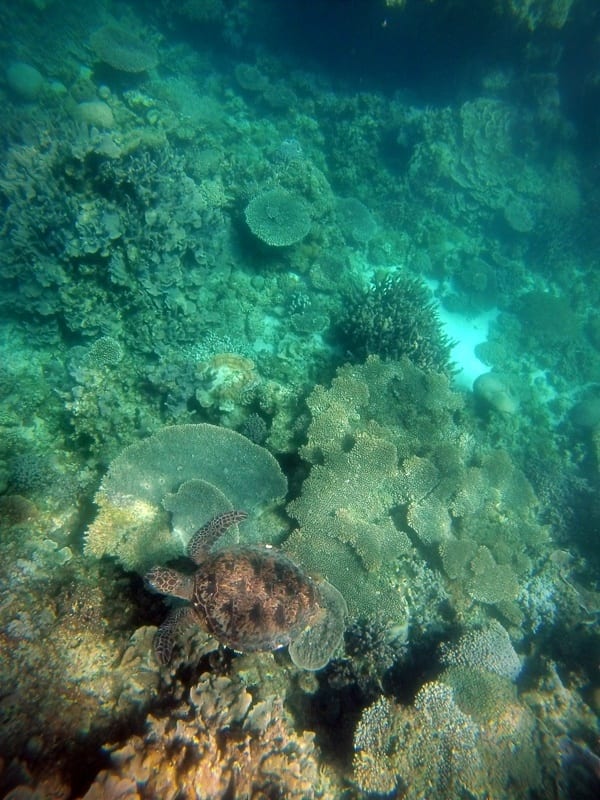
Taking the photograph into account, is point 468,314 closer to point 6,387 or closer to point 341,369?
point 341,369

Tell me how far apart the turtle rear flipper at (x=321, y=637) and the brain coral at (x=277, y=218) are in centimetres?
731

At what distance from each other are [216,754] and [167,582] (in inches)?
56.3

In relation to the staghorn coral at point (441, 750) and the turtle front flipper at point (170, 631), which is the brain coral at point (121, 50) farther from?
the staghorn coral at point (441, 750)

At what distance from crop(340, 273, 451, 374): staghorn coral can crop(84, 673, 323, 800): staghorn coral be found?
6.07 m

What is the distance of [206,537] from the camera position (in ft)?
14.3

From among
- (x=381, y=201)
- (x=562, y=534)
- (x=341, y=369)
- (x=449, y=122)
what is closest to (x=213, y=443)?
(x=341, y=369)

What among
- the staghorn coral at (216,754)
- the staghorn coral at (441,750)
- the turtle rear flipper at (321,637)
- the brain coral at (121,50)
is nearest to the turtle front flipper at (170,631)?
the staghorn coral at (216,754)

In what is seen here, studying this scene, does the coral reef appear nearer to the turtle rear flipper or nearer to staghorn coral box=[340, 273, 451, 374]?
the turtle rear flipper

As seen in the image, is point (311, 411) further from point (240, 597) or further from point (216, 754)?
point (216, 754)

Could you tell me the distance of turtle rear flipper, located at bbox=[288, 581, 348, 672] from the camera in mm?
4547

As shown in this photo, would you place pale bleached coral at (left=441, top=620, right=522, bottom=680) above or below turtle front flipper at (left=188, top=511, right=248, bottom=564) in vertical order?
below

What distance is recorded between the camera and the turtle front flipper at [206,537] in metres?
4.31

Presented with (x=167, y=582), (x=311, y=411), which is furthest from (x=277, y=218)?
(x=167, y=582)

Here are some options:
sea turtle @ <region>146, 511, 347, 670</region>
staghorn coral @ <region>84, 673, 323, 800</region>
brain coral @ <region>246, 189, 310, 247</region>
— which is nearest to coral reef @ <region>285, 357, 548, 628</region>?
sea turtle @ <region>146, 511, 347, 670</region>
